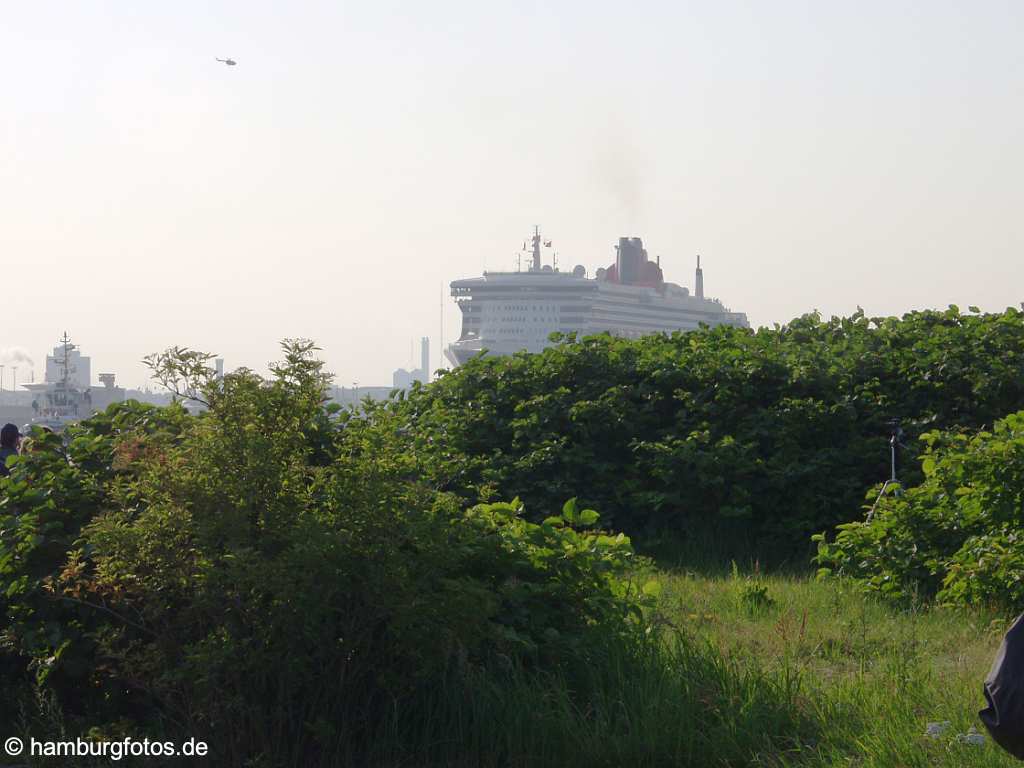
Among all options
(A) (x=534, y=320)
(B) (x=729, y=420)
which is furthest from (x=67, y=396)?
(B) (x=729, y=420)

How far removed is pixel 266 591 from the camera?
14.9 ft

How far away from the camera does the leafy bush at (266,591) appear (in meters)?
4.60

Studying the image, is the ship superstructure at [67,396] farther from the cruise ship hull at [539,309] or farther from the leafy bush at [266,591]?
the leafy bush at [266,591]

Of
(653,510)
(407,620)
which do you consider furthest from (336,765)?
(653,510)

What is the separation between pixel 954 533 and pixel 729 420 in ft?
10.0

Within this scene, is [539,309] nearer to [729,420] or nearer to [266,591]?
[729,420]

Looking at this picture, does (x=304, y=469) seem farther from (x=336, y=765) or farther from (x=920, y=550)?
(x=920, y=550)

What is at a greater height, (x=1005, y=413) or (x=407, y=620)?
(x=1005, y=413)

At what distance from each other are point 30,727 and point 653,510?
5700 millimetres

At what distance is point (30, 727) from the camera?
5.50 m

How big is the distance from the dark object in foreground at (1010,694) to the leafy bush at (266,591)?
2540 millimetres

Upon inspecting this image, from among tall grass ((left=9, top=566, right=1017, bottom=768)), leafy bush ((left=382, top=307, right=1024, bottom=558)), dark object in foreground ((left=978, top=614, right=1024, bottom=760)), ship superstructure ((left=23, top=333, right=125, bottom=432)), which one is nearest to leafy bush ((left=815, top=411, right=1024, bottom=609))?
tall grass ((left=9, top=566, right=1017, bottom=768))

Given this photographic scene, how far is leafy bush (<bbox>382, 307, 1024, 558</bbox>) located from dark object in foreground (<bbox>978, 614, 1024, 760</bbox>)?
7066mm

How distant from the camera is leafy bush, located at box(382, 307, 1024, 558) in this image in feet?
32.0
